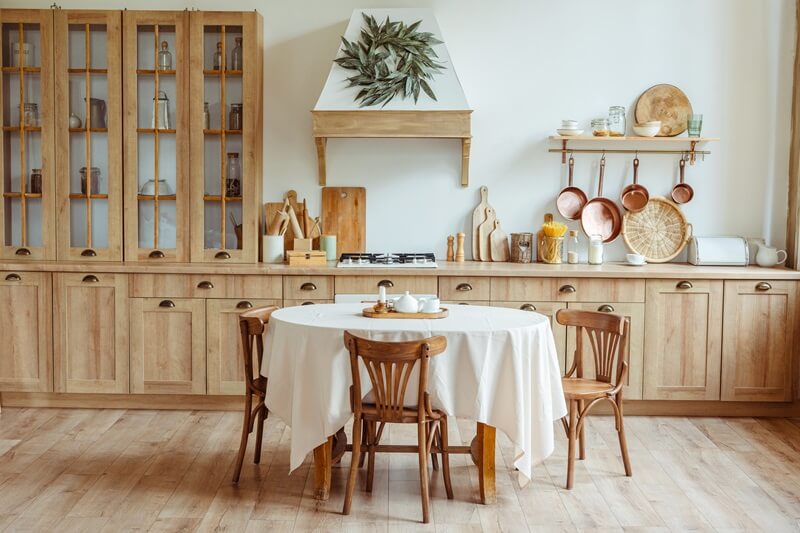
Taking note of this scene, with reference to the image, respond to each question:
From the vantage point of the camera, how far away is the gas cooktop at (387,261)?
16.4ft

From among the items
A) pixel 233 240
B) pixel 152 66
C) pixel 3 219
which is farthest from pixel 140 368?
pixel 152 66

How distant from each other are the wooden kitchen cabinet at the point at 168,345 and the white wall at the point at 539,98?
1.00 metres

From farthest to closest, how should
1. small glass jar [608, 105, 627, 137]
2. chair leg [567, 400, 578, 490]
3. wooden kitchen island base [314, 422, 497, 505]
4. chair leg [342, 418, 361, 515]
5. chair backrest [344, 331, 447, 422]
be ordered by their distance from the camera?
1. small glass jar [608, 105, 627, 137]
2. chair leg [567, 400, 578, 490]
3. wooden kitchen island base [314, 422, 497, 505]
4. chair leg [342, 418, 361, 515]
5. chair backrest [344, 331, 447, 422]

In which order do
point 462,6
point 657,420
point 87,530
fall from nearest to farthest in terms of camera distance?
point 87,530, point 657,420, point 462,6

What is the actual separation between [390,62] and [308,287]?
1417 mm

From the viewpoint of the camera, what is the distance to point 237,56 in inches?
200

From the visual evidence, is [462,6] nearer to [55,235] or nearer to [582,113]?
[582,113]

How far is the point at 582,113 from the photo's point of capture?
5.42 metres

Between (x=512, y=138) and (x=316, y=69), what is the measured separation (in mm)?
1335

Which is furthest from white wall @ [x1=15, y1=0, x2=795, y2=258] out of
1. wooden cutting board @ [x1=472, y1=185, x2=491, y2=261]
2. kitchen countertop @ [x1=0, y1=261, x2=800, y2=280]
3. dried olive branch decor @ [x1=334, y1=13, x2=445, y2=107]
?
kitchen countertop @ [x1=0, y1=261, x2=800, y2=280]

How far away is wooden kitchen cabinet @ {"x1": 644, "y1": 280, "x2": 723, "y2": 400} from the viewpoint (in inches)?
193

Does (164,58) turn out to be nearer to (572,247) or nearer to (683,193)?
(572,247)

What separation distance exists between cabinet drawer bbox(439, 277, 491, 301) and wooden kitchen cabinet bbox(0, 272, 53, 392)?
233 centimetres

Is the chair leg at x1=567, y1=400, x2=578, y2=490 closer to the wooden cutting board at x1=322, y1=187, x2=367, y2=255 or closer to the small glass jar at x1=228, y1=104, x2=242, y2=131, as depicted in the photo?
the wooden cutting board at x1=322, y1=187, x2=367, y2=255
